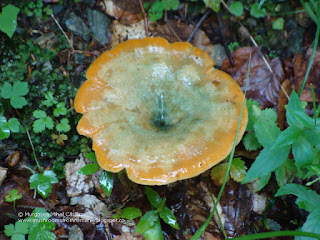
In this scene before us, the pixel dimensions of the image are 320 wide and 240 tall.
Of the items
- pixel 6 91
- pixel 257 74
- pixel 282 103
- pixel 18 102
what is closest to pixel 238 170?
pixel 282 103

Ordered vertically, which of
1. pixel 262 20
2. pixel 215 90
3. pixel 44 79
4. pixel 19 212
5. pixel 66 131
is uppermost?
pixel 262 20

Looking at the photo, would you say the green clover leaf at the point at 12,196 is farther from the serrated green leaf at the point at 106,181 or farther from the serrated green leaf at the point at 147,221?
the serrated green leaf at the point at 147,221

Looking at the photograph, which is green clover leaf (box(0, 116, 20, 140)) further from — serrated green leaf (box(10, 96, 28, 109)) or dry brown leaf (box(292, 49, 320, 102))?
dry brown leaf (box(292, 49, 320, 102))

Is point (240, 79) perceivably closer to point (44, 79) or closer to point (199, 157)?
point (199, 157)

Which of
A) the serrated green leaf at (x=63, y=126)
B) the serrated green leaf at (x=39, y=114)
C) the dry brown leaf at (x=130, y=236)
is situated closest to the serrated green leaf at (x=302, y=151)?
the dry brown leaf at (x=130, y=236)

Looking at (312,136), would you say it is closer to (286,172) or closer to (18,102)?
(286,172)

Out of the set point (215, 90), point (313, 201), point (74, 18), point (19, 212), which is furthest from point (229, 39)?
point (19, 212)
